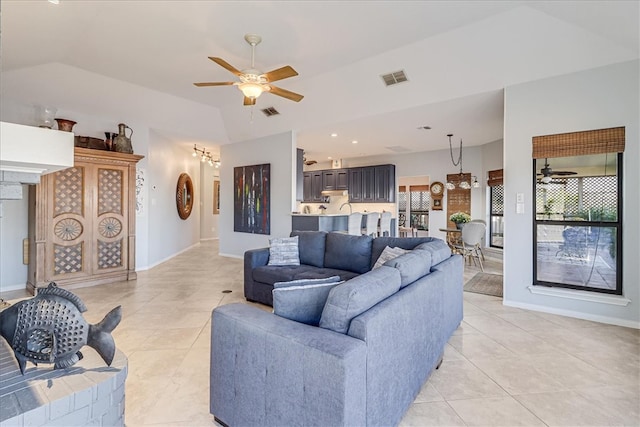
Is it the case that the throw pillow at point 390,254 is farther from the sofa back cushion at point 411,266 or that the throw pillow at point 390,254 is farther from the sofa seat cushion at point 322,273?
the sofa back cushion at point 411,266

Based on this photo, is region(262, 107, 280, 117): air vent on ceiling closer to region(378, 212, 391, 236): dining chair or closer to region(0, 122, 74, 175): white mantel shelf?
region(378, 212, 391, 236): dining chair

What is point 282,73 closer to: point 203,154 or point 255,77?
point 255,77

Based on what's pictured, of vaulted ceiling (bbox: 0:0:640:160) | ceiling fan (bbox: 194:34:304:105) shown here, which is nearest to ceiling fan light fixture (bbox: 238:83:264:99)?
ceiling fan (bbox: 194:34:304:105)

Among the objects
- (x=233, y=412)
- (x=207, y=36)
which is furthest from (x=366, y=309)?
(x=207, y=36)

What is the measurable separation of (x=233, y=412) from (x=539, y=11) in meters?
4.24

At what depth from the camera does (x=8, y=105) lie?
4422mm

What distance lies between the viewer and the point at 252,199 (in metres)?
6.87

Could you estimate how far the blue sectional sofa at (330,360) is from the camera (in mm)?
1238

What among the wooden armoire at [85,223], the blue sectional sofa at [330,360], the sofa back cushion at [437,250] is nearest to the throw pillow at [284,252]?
the sofa back cushion at [437,250]

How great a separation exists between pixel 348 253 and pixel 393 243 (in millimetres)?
578

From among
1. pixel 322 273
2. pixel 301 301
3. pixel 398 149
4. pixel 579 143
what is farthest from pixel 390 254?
pixel 398 149

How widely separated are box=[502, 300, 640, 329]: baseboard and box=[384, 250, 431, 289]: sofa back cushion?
2.24 metres

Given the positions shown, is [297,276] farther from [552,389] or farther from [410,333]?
[552,389]

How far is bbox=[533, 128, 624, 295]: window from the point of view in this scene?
3332 millimetres
